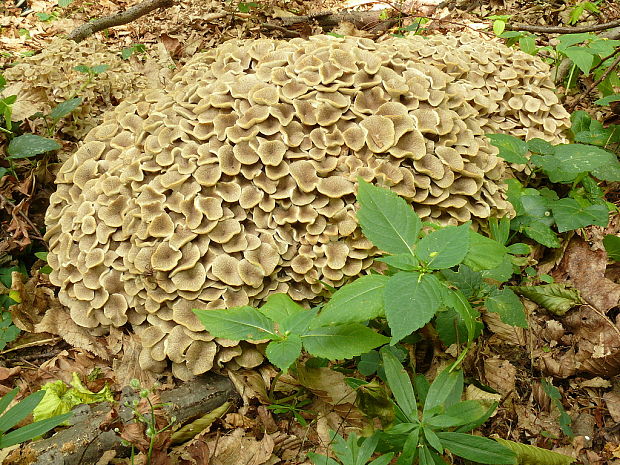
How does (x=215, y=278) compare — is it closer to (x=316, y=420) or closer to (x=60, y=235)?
Answer: (x=316, y=420)

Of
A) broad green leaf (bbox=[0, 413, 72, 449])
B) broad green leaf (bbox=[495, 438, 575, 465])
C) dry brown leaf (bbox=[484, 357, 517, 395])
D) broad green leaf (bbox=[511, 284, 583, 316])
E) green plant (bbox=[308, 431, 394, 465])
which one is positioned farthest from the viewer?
broad green leaf (bbox=[511, 284, 583, 316])

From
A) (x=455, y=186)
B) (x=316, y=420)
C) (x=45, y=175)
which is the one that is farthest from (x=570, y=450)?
(x=45, y=175)

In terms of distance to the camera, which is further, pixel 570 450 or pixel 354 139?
pixel 354 139

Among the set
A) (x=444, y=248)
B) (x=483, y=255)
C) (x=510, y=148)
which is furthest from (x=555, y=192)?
(x=444, y=248)

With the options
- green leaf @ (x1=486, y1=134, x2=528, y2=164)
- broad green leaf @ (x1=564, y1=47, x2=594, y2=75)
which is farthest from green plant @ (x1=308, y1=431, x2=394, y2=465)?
broad green leaf @ (x1=564, y1=47, x2=594, y2=75)

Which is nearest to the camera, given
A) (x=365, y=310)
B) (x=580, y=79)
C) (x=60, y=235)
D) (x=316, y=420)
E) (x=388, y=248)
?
(x=365, y=310)

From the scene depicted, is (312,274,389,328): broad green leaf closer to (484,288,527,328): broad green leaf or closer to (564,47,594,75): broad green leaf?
(484,288,527,328): broad green leaf

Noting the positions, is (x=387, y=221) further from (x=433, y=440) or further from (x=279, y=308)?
(x=433, y=440)
